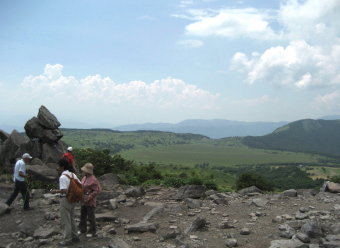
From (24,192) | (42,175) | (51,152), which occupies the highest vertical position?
(51,152)

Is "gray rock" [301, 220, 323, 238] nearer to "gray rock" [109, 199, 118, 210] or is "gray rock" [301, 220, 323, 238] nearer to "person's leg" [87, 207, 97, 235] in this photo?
"person's leg" [87, 207, 97, 235]

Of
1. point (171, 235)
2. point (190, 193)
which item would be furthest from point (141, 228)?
point (190, 193)

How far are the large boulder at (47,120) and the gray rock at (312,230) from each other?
27.3m

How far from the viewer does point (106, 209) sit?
17.8 meters

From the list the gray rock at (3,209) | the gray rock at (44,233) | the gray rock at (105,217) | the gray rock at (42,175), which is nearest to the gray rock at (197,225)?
the gray rock at (105,217)

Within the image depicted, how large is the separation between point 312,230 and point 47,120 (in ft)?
93.9

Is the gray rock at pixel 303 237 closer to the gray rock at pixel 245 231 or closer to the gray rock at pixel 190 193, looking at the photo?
the gray rock at pixel 245 231

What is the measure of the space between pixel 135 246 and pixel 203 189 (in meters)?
9.61

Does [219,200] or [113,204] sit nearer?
[113,204]

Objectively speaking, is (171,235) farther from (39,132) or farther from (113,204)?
(39,132)

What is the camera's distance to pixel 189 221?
15.9 metres

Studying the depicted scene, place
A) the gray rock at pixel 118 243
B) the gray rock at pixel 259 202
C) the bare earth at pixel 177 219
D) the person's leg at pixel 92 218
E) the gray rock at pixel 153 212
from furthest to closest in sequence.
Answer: the gray rock at pixel 259 202
the gray rock at pixel 153 212
the person's leg at pixel 92 218
the bare earth at pixel 177 219
the gray rock at pixel 118 243

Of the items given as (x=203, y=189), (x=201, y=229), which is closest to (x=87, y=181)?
(x=201, y=229)

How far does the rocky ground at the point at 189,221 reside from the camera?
508 inches
